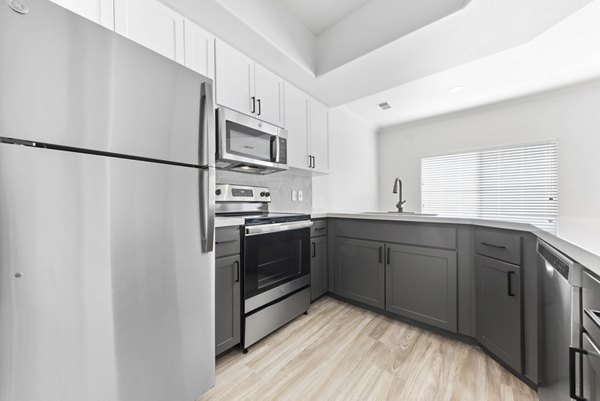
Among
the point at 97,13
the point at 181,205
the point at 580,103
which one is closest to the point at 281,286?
the point at 181,205

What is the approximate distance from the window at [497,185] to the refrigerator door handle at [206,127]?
3.52 metres

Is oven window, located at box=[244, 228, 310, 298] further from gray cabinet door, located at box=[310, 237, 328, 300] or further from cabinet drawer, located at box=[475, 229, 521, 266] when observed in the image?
cabinet drawer, located at box=[475, 229, 521, 266]

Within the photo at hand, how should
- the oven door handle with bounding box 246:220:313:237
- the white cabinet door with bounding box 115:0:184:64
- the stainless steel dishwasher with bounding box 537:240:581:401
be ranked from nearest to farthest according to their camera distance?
the stainless steel dishwasher with bounding box 537:240:581:401, the white cabinet door with bounding box 115:0:184:64, the oven door handle with bounding box 246:220:313:237

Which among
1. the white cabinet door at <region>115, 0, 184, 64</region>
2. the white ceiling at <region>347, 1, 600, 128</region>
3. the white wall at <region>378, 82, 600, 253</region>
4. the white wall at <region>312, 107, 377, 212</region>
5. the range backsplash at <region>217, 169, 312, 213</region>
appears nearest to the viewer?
the white cabinet door at <region>115, 0, 184, 64</region>

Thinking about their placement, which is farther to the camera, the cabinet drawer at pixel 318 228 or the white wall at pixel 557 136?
the white wall at pixel 557 136

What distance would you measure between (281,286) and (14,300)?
1458 millimetres

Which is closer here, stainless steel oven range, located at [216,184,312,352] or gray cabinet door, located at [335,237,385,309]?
stainless steel oven range, located at [216,184,312,352]

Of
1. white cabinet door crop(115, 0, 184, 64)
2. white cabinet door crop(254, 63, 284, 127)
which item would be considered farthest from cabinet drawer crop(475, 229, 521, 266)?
white cabinet door crop(115, 0, 184, 64)

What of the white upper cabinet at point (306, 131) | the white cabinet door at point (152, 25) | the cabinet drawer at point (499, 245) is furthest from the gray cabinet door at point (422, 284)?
the white cabinet door at point (152, 25)

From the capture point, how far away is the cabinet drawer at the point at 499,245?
142 cm

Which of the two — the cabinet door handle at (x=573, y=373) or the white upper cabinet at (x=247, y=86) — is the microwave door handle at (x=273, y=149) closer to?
the white upper cabinet at (x=247, y=86)

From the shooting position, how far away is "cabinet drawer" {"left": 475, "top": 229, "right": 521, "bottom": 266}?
1421 mm

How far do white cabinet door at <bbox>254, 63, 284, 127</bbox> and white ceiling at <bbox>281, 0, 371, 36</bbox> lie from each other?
1.78ft

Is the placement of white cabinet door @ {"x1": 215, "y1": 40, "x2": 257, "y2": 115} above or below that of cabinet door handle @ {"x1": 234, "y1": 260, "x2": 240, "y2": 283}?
above
